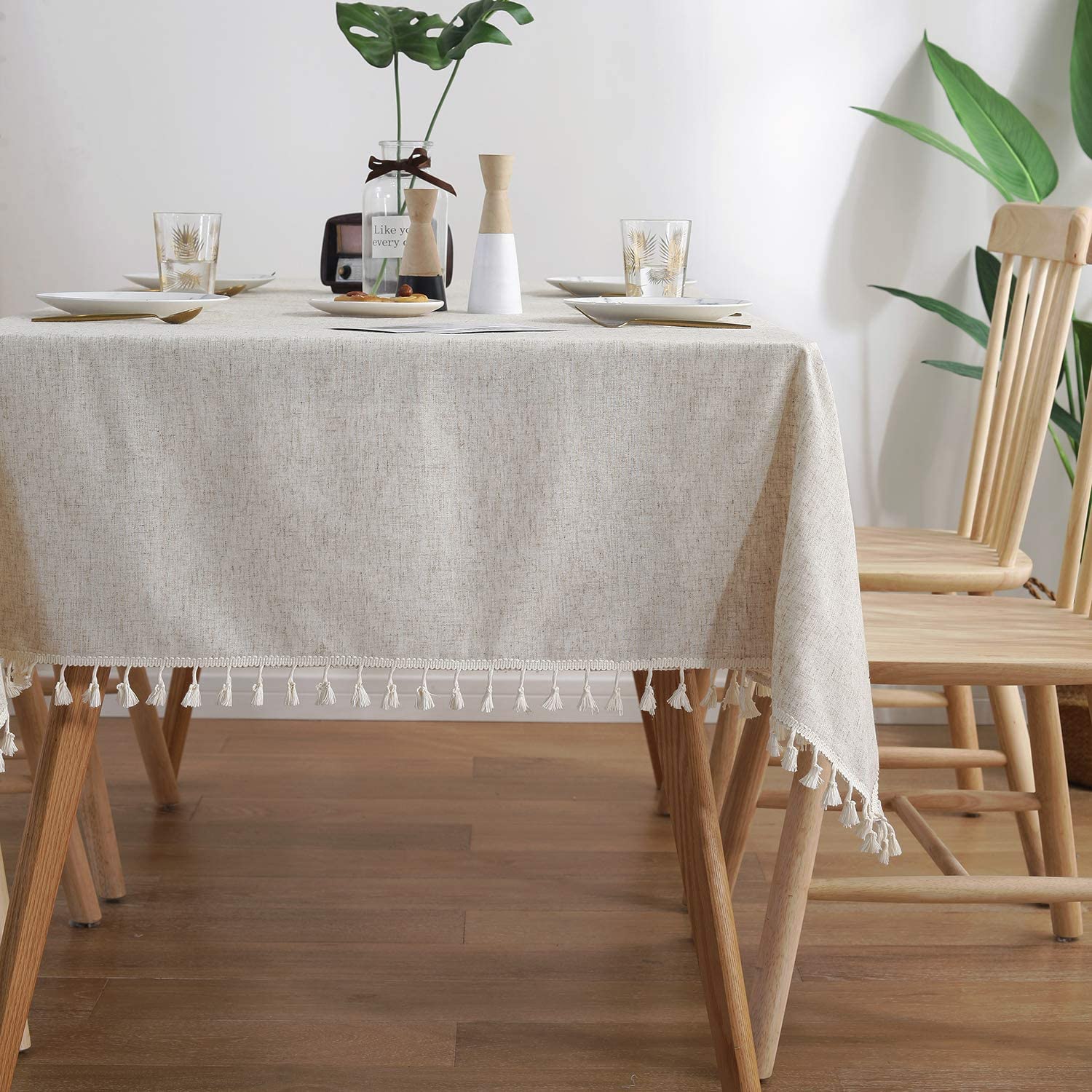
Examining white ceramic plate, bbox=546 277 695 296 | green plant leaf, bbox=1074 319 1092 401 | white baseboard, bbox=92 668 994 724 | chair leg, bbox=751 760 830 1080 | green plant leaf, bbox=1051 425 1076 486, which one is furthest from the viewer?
white baseboard, bbox=92 668 994 724

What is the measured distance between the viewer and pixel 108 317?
1129 millimetres

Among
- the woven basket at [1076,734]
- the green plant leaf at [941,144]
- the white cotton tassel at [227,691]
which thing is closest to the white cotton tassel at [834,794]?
the white cotton tassel at [227,691]

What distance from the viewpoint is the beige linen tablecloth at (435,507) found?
3.31 ft

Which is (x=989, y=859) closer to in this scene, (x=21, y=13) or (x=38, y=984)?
(x=38, y=984)

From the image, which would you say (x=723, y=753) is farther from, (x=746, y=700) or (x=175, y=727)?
(x=175, y=727)

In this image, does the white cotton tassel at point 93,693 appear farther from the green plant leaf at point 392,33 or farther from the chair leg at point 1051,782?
the chair leg at point 1051,782

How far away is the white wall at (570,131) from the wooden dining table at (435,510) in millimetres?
1245

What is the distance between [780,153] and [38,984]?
1.80 meters

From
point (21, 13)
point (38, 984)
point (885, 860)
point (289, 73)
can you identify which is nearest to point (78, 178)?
point (21, 13)

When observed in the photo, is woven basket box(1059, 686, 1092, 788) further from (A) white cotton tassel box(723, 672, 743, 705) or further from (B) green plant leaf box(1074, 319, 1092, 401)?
(A) white cotton tassel box(723, 672, 743, 705)

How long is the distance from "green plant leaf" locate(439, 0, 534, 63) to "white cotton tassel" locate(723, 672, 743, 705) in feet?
2.28

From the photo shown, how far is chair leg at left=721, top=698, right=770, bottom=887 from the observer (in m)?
1.37

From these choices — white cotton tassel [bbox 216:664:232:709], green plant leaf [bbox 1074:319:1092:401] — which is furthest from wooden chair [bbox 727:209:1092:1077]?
white cotton tassel [bbox 216:664:232:709]

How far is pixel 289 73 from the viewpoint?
2.20 meters
